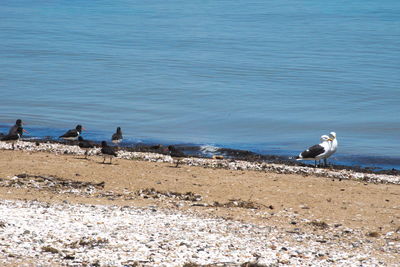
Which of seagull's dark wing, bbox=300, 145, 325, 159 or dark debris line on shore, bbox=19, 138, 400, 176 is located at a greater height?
seagull's dark wing, bbox=300, 145, 325, 159

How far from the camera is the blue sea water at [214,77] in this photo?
31750 mm

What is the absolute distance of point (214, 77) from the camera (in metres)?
44.5

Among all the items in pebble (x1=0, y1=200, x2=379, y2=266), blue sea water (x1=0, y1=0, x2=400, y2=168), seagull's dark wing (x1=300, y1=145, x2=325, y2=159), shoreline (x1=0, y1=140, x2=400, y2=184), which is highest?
blue sea water (x1=0, y1=0, x2=400, y2=168)

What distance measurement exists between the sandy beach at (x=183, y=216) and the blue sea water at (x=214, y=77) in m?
8.08

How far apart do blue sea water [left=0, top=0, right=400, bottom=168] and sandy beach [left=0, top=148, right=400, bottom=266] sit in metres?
8.08

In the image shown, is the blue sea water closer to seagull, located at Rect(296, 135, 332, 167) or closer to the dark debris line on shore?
the dark debris line on shore

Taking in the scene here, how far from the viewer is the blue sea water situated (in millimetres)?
31750

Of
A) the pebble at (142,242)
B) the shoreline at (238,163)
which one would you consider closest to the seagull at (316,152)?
the shoreline at (238,163)

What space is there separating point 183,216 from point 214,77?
29.3 meters

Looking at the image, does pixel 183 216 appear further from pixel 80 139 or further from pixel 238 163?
pixel 80 139

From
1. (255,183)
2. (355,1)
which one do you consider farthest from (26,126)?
(355,1)

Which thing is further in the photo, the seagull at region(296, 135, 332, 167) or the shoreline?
the seagull at region(296, 135, 332, 167)

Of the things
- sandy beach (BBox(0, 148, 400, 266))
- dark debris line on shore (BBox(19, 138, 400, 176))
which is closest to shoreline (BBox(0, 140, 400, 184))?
dark debris line on shore (BBox(19, 138, 400, 176))

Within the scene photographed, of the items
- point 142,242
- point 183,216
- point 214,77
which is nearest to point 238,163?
point 183,216
